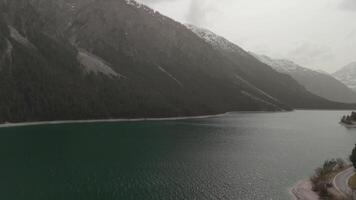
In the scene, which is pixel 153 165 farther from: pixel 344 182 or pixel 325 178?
pixel 344 182

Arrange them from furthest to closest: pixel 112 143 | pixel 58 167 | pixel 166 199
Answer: pixel 112 143
pixel 58 167
pixel 166 199

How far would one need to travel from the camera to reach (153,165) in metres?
109

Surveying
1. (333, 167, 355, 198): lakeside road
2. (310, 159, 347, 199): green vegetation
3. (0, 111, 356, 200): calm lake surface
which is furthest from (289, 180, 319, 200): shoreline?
(333, 167, 355, 198): lakeside road

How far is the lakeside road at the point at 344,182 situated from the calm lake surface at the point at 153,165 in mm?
10121

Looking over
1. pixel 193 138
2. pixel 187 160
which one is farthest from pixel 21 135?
pixel 187 160

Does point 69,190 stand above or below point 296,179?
below

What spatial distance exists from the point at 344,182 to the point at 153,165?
47912 millimetres

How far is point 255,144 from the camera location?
161500 millimetres

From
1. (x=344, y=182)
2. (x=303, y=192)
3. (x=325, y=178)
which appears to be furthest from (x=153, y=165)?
(x=344, y=182)

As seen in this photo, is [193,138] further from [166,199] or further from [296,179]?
[166,199]

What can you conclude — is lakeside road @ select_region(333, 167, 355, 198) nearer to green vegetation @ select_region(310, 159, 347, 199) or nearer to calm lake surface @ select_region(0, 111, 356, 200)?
green vegetation @ select_region(310, 159, 347, 199)

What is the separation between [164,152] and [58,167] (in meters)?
37.8

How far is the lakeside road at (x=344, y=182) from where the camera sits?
7406 cm

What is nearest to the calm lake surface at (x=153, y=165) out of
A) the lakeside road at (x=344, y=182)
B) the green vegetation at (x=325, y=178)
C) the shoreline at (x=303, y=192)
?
the shoreline at (x=303, y=192)
